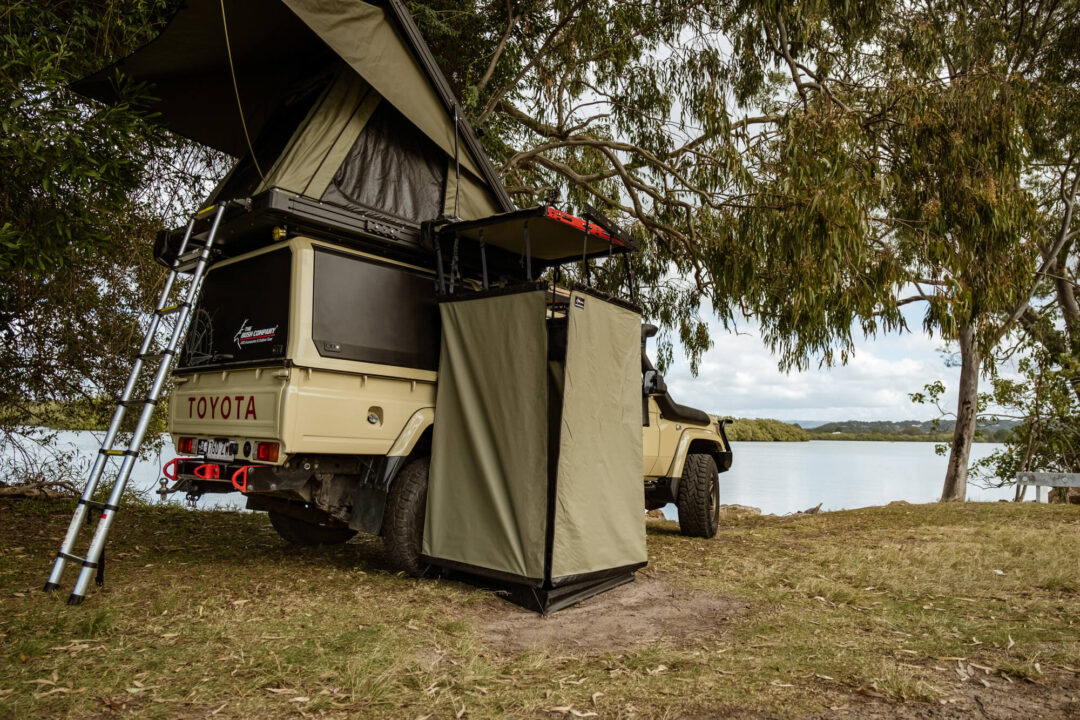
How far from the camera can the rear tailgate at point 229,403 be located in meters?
4.54

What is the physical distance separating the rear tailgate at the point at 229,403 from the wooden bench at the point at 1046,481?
35.6 feet

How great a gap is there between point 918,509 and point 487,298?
350 inches

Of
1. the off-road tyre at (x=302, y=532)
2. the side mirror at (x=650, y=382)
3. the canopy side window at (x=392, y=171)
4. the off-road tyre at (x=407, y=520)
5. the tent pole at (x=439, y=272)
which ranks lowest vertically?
the off-road tyre at (x=302, y=532)

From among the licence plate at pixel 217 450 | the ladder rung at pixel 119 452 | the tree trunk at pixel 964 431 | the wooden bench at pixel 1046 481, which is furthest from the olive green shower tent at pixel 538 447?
the tree trunk at pixel 964 431

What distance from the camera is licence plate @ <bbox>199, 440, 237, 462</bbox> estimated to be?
4.80 meters

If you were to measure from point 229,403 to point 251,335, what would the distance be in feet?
1.53

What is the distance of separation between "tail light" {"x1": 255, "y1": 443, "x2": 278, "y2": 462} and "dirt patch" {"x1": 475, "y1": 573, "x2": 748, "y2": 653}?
155 cm

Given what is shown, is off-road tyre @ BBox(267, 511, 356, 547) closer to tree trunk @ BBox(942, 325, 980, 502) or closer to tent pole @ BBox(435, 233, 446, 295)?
tent pole @ BBox(435, 233, 446, 295)

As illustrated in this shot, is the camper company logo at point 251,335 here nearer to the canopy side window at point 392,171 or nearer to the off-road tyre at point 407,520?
the canopy side window at point 392,171

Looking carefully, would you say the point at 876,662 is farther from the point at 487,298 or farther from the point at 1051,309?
the point at 1051,309

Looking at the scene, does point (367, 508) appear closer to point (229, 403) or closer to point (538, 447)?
point (229, 403)

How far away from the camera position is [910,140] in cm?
786

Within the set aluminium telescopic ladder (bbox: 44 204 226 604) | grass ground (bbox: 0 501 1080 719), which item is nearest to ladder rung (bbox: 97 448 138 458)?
aluminium telescopic ladder (bbox: 44 204 226 604)

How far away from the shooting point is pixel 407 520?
506cm
